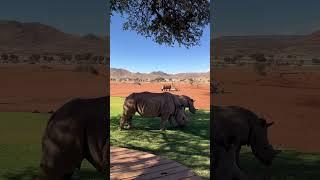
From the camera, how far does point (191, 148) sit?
1257 centimetres

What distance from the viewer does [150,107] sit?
1526 cm

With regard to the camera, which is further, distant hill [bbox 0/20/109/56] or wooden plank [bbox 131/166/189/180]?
wooden plank [bbox 131/166/189/180]

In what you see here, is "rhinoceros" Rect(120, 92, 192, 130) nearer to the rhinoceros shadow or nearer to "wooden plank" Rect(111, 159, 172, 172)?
"wooden plank" Rect(111, 159, 172, 172)

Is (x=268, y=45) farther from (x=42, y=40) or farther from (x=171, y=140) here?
(x=171, y=140)

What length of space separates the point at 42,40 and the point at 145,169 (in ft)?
10.3

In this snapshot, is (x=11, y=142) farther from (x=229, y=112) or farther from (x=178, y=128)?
(x=178, y=128)

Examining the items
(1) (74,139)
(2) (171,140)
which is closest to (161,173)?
(1) (74,139)

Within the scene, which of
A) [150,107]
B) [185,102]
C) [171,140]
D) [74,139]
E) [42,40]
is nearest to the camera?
[74,139]

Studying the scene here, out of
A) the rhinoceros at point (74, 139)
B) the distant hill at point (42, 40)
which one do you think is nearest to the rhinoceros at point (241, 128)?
the rhinoceros at point (74, 139)

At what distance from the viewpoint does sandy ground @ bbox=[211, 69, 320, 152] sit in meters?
5.36

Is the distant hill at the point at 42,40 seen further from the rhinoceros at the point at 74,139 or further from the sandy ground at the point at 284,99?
the sandy ground at the point at 284,99

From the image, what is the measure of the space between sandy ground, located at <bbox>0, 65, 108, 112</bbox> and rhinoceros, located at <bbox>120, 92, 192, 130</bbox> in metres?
9.60

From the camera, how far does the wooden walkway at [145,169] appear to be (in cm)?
686

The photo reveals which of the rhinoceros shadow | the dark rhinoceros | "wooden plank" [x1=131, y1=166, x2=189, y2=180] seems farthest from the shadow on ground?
the rhinoceros shadow
